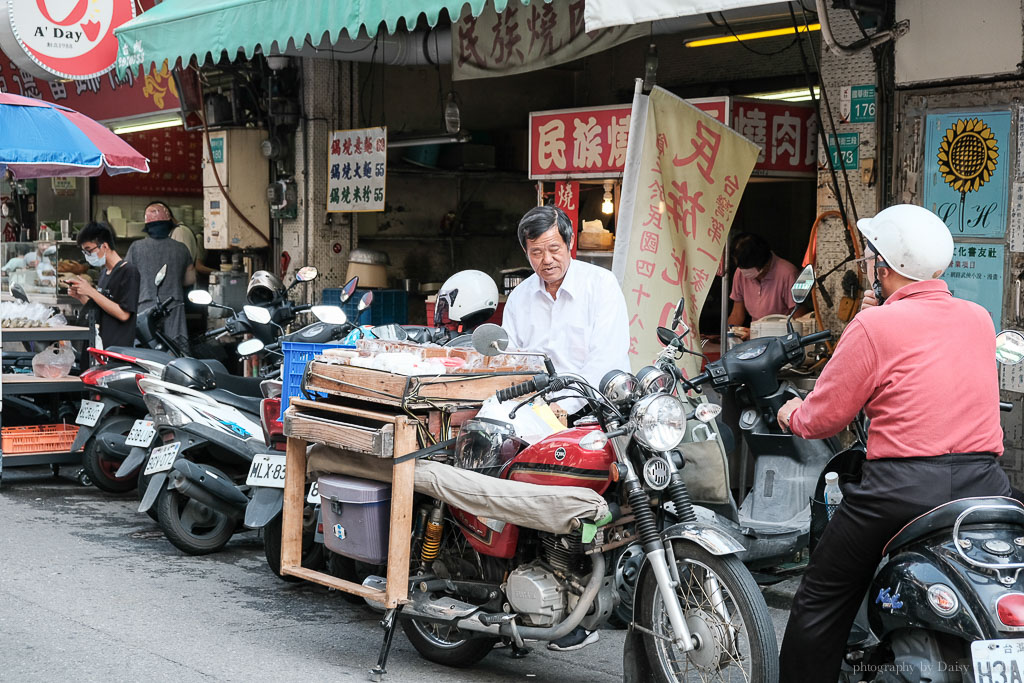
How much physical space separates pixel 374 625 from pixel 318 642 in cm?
38

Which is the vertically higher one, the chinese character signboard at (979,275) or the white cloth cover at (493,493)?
the chinese character signboard at (979,275)

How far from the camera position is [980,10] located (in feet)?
A: 20.9

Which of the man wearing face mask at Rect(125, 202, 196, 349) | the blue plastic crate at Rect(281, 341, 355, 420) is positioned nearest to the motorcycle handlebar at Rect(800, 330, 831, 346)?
the blue plastic crate at Rect(281, 341, 355, 420)

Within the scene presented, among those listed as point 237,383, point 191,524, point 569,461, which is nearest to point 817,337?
point 569,461

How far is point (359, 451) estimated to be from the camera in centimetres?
484

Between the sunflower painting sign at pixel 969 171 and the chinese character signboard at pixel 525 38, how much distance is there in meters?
2.14

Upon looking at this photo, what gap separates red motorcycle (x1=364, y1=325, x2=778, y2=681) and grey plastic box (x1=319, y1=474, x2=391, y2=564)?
6.4 inches

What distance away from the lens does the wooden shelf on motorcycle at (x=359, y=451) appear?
4738 millimetres

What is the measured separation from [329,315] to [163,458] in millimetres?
1302

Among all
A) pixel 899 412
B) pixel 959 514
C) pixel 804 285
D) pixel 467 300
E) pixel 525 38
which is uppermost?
pixel 525 38

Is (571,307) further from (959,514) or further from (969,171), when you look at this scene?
(969,171)

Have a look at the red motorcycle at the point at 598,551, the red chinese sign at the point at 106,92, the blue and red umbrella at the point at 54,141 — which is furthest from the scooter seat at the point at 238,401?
the red chinese sign at the point at 106,92

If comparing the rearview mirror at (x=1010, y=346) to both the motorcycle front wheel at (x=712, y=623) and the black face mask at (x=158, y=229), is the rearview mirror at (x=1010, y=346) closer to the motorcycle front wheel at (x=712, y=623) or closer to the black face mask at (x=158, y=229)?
the motorcycle front wheel at (x=712, y=623)

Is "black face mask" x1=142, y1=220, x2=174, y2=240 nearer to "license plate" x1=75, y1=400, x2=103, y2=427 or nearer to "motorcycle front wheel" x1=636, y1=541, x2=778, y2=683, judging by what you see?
"license plate" x1=75, y1=400, x2=103, y2=427
